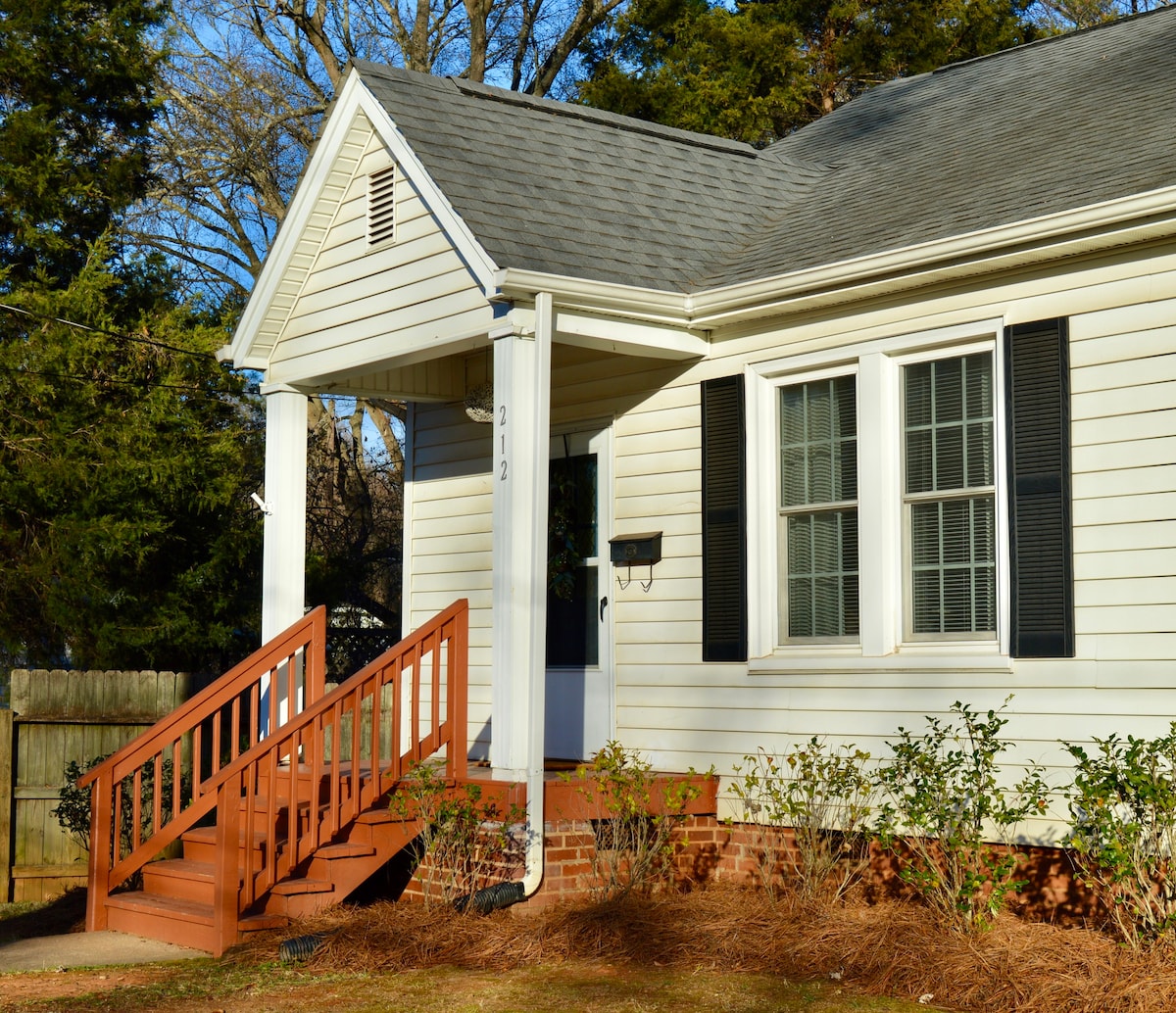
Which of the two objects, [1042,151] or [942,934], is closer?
[942,934]

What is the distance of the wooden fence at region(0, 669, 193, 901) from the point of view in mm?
9758

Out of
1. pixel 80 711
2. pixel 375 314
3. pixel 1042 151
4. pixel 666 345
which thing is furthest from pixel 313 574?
pixel 1042 151

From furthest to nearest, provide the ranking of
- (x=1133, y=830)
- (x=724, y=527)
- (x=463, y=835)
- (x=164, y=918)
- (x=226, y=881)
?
(x=724, y=527), (x=164, y=918), (x=463, y=835), (x=226, y=881), (x=1133, y=830)

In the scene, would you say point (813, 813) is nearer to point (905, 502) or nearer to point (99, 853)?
point (905, 502)

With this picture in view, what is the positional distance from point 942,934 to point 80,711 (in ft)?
20.7

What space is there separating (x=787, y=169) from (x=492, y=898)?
589 cm

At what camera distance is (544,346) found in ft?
25.3

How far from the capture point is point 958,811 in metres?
6.98

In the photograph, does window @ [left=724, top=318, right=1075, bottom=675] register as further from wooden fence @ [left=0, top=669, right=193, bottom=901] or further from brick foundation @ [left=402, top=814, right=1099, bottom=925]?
wooden fence @ [left=0, top=669, right=193, bottom=901]

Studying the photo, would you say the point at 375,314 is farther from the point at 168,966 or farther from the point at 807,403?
the point at 168,966

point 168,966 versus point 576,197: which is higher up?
point 576,197

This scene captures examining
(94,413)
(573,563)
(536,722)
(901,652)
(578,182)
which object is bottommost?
(536,722)

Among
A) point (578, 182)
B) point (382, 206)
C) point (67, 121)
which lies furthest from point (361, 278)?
A: point (67, 121)

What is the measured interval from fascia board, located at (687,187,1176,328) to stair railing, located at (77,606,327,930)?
3223 mm
